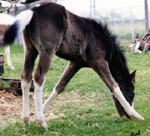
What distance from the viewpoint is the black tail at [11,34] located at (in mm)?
4207

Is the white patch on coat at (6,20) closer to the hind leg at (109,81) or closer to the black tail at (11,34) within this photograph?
the black tail at (11,34)

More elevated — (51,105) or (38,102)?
(38,102)

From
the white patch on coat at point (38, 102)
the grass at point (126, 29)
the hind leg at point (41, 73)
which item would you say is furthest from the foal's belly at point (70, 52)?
the grass at point (126, 29)

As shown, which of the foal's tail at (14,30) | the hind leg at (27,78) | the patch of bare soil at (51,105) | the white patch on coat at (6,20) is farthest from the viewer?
the patch of bare soil at (51,105)

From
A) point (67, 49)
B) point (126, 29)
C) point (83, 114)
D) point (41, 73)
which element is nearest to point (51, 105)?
point (83, 114)

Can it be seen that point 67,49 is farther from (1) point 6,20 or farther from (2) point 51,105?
(2) point 51,105

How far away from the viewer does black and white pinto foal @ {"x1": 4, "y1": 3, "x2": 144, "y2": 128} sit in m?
4.51

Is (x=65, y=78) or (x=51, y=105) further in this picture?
(x=51, y=105)

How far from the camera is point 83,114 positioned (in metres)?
5.94

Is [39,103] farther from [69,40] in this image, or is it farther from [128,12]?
[128,12]

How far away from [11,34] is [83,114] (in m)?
2.38

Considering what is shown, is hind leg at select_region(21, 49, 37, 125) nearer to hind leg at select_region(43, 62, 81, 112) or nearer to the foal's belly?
the foal's belly

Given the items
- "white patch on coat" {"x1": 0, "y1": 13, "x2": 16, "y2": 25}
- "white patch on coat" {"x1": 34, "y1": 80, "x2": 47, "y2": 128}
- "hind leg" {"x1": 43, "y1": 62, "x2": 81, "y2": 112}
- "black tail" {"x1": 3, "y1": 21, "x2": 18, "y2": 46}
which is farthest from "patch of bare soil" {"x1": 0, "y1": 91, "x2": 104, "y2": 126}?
"white patch on coat" {"x1": 0, "y1": 13, "x2": 16, "y2": 25}

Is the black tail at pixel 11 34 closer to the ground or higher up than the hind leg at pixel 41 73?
higher up
